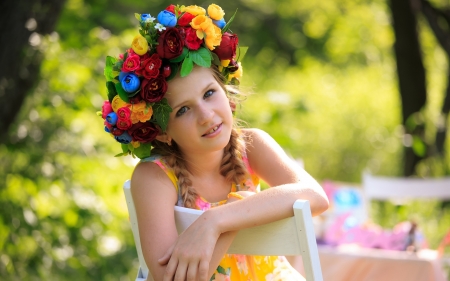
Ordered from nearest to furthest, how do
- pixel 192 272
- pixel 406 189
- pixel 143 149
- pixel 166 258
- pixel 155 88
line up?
pixel 192 272, pixel 166 258, pixel 155 88, pixel 143 149, pixel 406 189

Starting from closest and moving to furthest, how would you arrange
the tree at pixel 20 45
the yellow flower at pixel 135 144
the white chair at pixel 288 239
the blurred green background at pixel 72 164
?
the white chair at pixel 288 239
the yellow flower at pixel 135 144
the tree at pixel 20 45
the blurred green background at pixel 72 164

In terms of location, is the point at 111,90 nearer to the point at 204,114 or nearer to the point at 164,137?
the point at 164,137

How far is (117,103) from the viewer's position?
215cm

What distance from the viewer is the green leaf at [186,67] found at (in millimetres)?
2076

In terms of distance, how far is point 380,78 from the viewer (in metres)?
15.1

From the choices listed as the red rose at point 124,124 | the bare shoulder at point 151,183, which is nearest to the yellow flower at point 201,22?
the red rose at point 124,124

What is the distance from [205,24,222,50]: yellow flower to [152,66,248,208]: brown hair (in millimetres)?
81

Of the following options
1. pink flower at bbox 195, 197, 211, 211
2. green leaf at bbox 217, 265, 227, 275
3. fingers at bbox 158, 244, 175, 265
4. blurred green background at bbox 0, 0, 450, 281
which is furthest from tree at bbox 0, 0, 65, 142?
fingers at bbox 158, 244, 175, 265

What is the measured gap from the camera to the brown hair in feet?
7.33

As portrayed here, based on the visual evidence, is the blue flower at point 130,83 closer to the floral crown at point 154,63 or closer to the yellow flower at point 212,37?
the floral crown at point 154,63

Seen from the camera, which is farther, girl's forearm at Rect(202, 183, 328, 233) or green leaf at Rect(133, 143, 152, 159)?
green leaf at Rect(133, 143, 152, 159)

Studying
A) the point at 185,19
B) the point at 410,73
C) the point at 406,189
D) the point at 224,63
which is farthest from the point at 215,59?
the point at 410,73

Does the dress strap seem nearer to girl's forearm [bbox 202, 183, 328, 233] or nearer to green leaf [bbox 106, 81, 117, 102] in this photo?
green leaf [bbox 106, 81, 117, 102]

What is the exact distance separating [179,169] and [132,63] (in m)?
0.38
